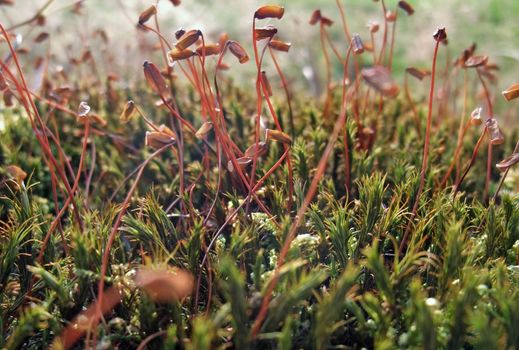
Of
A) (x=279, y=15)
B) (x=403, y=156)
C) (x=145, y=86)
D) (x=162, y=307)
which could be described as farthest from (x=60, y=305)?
(x=145, y=86)

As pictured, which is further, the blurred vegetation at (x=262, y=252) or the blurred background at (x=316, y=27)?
the blurred background at (x=316, y=27)

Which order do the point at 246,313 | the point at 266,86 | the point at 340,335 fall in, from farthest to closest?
the point at 266,86
the point at 340,335
the point at 246,313

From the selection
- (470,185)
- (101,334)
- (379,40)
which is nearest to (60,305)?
(101,334)

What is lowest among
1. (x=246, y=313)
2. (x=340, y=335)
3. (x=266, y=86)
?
(x=340, y=335)

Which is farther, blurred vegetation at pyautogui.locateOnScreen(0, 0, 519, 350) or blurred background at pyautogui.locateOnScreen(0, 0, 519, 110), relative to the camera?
blurred background at pyautogui.locateOnScreen(0, 0, 519, 110)

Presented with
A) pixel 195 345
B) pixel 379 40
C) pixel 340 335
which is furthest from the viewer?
pixel 379 40

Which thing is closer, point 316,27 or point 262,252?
point 262,252

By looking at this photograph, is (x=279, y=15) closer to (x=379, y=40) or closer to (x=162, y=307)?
(x=162, y=307)

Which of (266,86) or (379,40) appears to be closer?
(266,86)

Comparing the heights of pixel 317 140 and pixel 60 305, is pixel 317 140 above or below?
above

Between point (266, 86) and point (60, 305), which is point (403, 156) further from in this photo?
point (60, 305)
